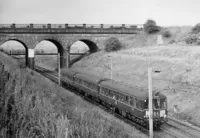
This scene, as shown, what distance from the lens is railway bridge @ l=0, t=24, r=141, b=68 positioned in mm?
63219

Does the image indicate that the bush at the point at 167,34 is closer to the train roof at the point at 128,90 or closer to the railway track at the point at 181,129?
the train roof at the point at 128,90

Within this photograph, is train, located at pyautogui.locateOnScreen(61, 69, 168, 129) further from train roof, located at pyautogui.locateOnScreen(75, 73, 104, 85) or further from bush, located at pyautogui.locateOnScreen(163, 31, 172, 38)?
bush, located at pyautogui.locateOnScreen(163, 31, 172, 38)

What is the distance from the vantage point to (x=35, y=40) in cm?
6456

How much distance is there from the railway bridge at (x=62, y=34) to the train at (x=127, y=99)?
3085 cm

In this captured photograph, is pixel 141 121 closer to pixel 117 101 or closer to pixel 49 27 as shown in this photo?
pixel 117 101

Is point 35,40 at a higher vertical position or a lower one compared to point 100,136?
higher

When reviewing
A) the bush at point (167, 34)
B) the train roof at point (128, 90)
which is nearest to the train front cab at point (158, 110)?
the train roof at point (128, 90)

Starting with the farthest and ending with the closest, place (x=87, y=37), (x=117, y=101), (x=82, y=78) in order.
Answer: (x=87, y=37) → (x=82, y=78) → (x=117, y=101)

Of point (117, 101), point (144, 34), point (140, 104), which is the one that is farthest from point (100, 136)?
point (144, 34)

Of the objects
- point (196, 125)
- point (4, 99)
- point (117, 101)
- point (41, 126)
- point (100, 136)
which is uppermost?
point (4, 99)

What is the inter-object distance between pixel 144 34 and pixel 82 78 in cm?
3974

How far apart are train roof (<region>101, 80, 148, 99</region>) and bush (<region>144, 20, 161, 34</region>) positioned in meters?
45.0

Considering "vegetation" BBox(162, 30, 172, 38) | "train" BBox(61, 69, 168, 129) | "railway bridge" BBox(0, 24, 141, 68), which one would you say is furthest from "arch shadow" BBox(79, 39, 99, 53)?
"train" BBox(61, 69, 168, 129)

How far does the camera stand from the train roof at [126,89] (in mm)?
21697
